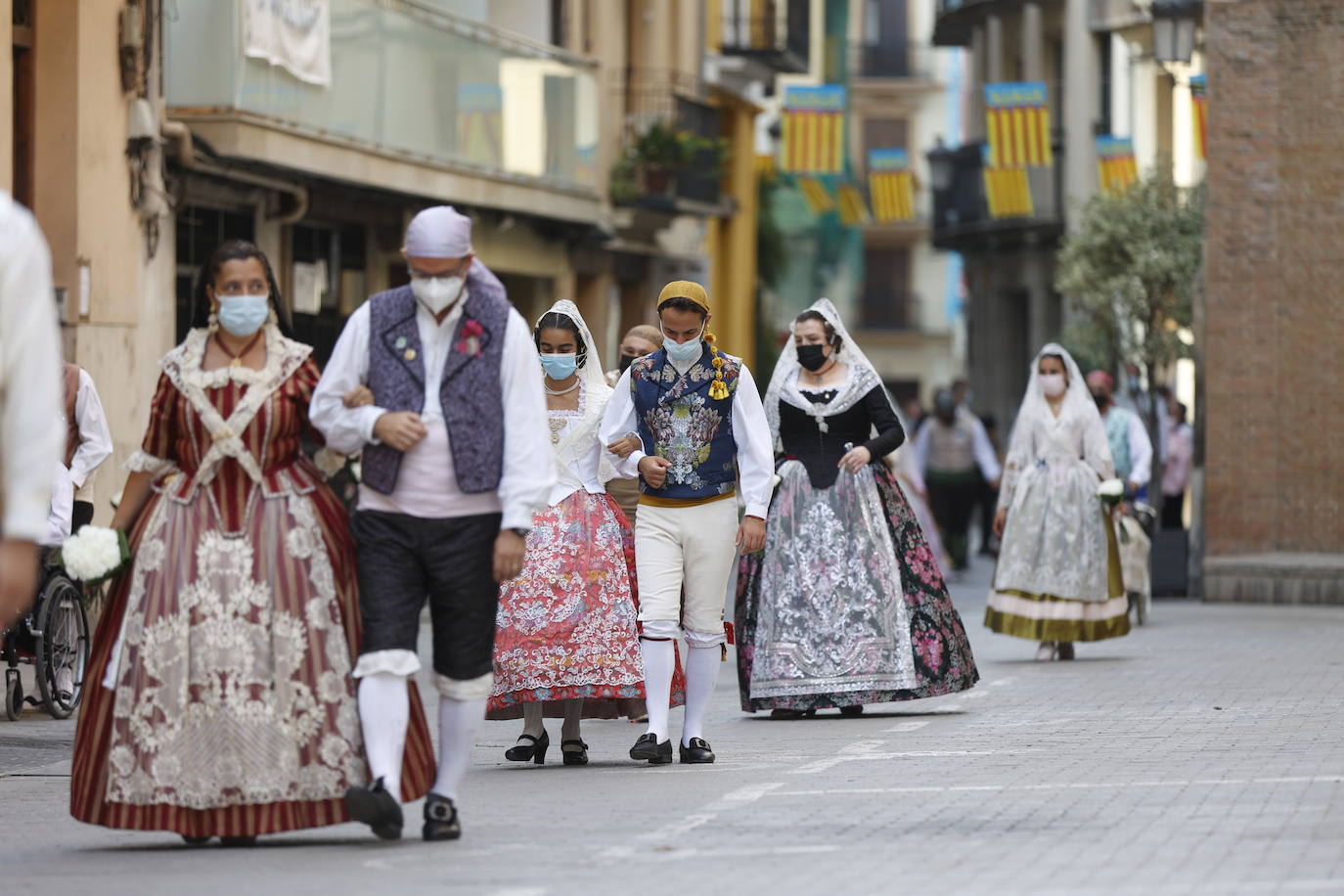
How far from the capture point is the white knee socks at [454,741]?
8.59m

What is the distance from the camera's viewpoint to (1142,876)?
766 centimetres

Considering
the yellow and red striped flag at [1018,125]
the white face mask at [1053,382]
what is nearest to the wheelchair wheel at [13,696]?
the white face mask at [1053,382]

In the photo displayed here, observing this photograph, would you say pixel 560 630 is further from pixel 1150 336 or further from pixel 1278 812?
pixel 1150 336

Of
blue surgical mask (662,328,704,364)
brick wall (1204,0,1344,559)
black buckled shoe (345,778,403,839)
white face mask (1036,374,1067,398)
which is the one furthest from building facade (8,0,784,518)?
black buckled shoe (345,778,403,839)

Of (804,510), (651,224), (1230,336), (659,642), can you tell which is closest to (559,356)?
(659,642)

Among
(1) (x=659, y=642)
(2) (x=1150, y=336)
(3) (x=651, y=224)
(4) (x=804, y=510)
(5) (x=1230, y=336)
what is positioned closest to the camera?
(1) (x=659, y=642)

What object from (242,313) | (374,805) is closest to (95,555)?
(242,313)

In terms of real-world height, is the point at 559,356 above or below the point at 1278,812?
above

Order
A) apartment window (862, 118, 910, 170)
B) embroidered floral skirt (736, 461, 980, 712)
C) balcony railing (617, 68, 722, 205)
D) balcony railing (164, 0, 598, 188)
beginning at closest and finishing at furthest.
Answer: embroidered floral skirt (736, 461, 980, 712)
balcony railing (164, 0, 598, 188)
balcony railing (617, 68, 722, 205)
apartment window (862, 118, 910, 170)

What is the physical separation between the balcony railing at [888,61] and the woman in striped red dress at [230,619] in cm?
7334

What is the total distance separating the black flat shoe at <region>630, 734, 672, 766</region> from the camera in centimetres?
1118

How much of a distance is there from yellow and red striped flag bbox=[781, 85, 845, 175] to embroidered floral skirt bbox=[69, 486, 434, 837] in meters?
33.6

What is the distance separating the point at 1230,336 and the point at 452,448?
16.7 m

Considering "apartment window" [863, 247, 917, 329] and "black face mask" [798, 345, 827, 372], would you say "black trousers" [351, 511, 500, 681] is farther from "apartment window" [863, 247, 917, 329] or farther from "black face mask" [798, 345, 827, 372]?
"apartment window" [863, 247, 917, 329]
